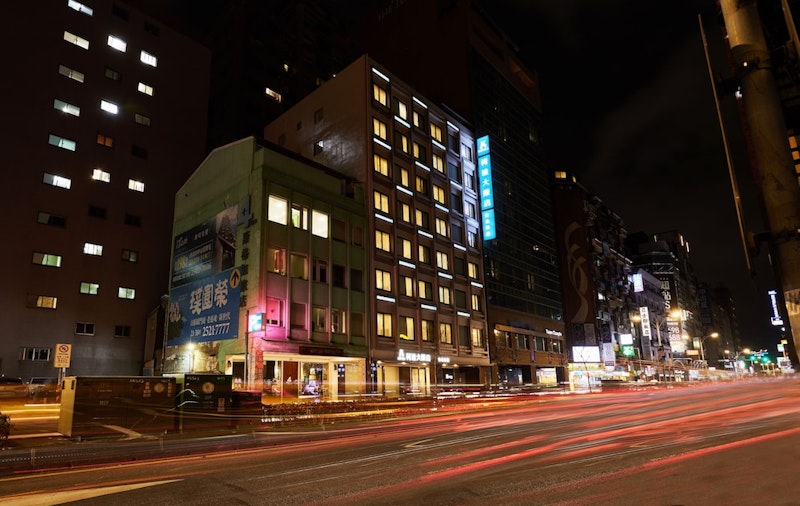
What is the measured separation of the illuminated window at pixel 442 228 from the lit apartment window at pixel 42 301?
110 feet

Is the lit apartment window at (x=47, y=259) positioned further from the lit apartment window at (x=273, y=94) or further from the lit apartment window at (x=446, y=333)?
the lit apartment window at (x=273, y=94)

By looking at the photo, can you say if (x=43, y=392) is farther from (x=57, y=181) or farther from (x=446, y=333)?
(x=446, y=333)

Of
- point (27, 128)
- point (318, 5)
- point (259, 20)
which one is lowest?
point (27, 128)

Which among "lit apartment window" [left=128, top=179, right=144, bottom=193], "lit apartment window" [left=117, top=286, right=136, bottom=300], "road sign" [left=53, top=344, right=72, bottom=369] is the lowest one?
"road sign" [left=53, top=344, right=72, bottom=369]

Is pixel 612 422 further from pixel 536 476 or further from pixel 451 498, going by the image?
pixel 451 498

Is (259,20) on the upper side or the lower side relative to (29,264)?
upper

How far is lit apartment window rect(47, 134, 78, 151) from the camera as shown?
46094mm

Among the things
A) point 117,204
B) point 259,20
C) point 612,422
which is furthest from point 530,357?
point 259,20

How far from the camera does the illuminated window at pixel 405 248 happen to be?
43422 mm

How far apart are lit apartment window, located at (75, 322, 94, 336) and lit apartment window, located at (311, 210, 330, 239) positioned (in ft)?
79.4

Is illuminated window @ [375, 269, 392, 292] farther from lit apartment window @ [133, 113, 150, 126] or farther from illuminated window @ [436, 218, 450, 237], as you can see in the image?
lit apartment window @ [133, 113, 150, 126]

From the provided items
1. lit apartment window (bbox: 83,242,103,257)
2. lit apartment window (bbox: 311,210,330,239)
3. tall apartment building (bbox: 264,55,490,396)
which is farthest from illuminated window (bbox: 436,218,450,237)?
lit apartment window (bbox: 83,242,103,257)

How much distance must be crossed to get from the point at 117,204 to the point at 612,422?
156 feet

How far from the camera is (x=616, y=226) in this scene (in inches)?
4003
